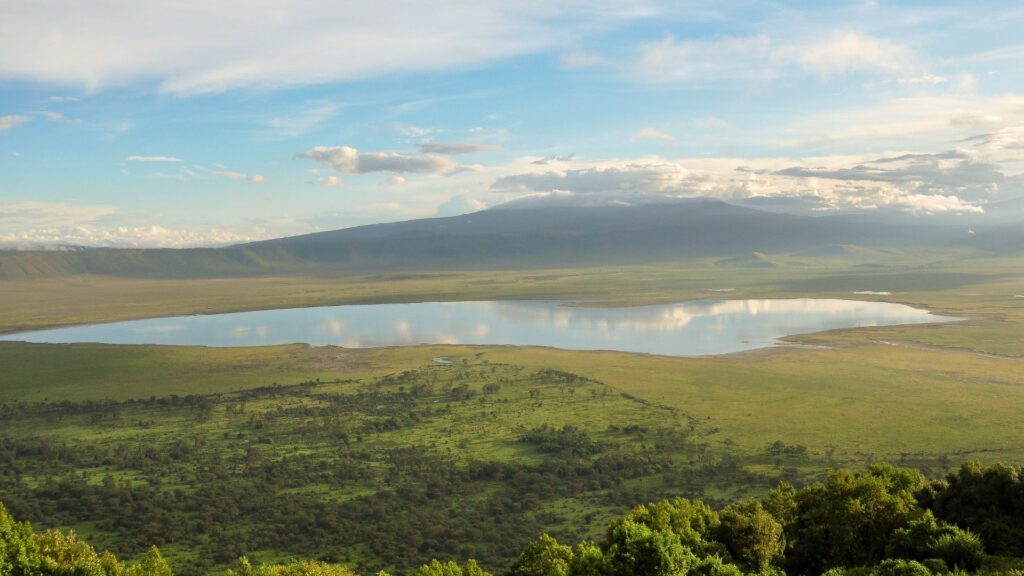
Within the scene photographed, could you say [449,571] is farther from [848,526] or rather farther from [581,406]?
[581,406]

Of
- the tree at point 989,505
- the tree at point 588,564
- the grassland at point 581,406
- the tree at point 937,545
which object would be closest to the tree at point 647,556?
the tree at point 588,564

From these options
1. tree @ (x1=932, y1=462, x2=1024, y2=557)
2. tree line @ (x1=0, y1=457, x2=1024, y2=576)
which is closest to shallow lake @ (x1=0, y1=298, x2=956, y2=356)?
tree @ (x1=932, y1=462, x2=1024, y2=557)

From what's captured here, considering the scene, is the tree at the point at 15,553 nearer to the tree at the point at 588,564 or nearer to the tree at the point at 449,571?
the tree at the point at 449,571

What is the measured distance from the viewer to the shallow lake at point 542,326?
136 m

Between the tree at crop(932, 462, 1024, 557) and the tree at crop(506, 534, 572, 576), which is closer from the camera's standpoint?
the tree at crop(932, 462, 1024, 557)

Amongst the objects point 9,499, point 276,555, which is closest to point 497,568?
point 276,555

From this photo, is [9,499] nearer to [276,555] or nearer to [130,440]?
[130,440]

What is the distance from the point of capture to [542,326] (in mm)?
157250

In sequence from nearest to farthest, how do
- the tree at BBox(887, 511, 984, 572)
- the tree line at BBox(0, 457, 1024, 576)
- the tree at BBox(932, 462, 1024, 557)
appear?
the tree at BBox(887, 511, 984, 572) → the tree line at BBox(0, 457, 1024, 576) → the tree at BBox(932, 462, 1024, 557)

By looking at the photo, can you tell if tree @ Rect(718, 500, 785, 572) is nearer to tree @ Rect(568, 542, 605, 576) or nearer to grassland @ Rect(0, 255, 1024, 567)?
tree @ Rect(568, 542, 605, 576)

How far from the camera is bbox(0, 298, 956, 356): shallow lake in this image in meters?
136

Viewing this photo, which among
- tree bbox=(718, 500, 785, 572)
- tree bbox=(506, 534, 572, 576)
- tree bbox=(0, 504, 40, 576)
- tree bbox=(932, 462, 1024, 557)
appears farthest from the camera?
tree bbox=(718, 500, 785, 572)

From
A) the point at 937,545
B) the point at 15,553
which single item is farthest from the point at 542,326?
the point at 15,553

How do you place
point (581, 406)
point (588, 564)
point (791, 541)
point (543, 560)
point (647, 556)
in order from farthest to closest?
point (581, 406)
point (791, 541)
point (543, 560)
point (588, 564)
point (647, 556)
